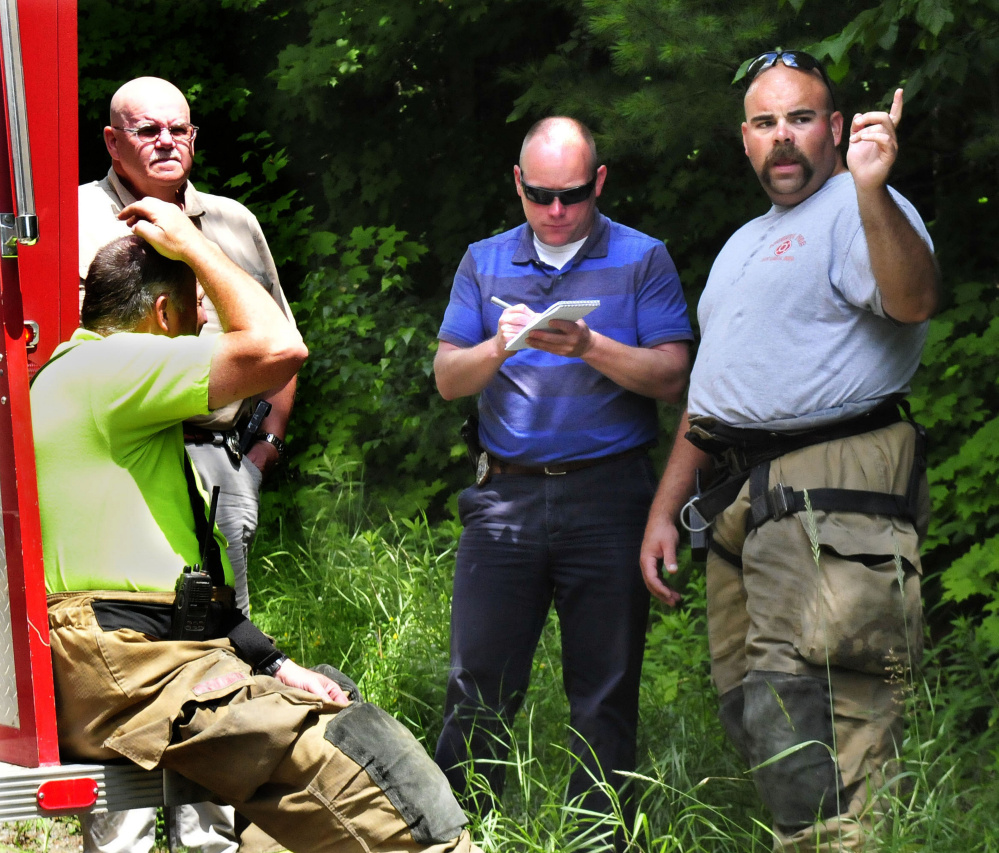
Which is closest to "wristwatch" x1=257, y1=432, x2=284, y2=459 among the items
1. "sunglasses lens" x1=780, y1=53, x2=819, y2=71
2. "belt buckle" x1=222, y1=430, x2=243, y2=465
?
"belt buckle" x1=222, y1=430, x2=243, y2=465

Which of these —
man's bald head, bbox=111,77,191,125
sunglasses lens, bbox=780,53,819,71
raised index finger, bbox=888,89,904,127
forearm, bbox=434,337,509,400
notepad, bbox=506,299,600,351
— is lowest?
forearm, bbox=434,337,509,400

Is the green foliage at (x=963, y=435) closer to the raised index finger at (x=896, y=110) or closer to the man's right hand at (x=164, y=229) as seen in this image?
the raised index finger at (x=896, y=110)

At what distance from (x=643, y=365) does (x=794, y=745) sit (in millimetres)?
1054

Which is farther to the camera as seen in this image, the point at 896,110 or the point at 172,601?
the point at 896,110

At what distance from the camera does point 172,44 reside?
25.3 feet

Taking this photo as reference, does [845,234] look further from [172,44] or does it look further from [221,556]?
[172,44]

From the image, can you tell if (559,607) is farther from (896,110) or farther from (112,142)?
(112,142)

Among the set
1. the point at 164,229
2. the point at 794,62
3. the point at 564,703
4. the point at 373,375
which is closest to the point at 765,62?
the point at 794,62

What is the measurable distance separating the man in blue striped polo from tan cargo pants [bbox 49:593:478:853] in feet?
3.33

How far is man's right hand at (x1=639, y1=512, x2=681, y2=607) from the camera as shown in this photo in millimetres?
3148

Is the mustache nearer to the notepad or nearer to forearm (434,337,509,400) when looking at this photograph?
the notepad

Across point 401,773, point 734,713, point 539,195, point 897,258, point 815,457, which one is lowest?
point 734,713

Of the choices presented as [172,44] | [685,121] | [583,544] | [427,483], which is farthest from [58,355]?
[172,44]

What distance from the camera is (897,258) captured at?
8.49 feet
